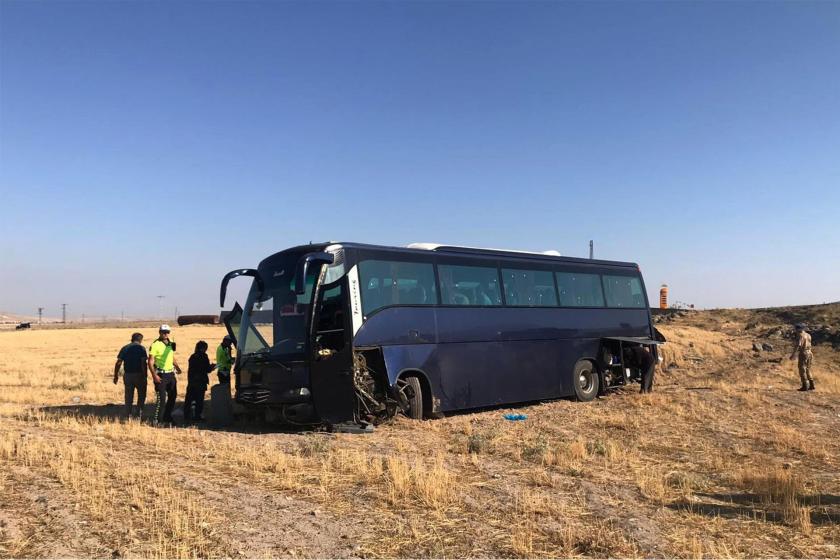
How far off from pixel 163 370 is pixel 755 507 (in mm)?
10446

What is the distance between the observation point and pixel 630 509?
6.72 metres

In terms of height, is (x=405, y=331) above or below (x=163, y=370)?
Answer: above

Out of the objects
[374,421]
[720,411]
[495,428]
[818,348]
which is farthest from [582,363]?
[818,348]

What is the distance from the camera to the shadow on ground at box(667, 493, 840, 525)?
6.53 m

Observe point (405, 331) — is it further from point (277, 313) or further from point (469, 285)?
point (277, 313)

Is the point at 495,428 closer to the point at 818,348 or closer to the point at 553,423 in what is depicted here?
the point at 553,423

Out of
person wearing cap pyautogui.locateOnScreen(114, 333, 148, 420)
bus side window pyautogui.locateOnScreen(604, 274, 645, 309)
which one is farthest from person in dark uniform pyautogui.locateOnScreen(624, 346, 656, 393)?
person wearing cap pyautogui.locateOnScreen(114, 333, 148, 420)

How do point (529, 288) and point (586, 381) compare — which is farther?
point (586, 381)

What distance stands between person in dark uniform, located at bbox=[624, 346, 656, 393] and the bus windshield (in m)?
10.8

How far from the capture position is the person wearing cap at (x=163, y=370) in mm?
12766

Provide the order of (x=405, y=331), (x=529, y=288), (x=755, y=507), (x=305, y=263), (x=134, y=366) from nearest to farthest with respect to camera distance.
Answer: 1. (x=755, y=507)
2. (x=305, y=263)
3. (x=405, y=331)
4. (x=134, y=366)
5. (x=529, y=288)

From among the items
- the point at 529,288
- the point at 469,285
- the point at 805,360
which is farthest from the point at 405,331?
the point at 805,360

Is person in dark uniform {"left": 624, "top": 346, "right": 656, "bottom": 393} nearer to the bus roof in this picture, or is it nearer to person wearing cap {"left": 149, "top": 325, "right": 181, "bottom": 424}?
the bus roof

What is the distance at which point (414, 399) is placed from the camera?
508 inches
